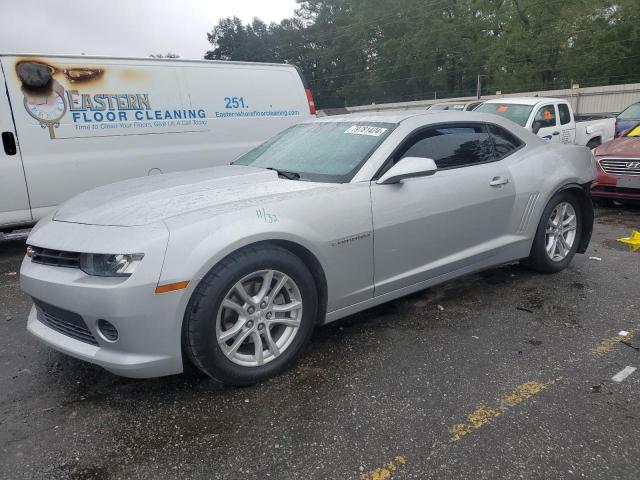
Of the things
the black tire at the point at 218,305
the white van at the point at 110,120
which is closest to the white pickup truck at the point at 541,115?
the white van at the point at 110,120

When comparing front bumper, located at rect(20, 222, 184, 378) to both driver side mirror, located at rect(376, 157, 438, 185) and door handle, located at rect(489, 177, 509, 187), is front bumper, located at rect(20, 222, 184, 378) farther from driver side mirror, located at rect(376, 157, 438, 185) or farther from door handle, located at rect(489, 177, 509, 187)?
door handle, located at rect(489, 177, 509, 187)

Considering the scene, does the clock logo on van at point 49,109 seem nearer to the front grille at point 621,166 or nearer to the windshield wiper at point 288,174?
the windshield wiper at point 288,174

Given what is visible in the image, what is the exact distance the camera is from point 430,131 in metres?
3.54

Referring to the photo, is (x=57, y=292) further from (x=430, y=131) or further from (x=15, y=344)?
(x=430, y=131)

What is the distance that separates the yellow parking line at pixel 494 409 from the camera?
90.4 inches

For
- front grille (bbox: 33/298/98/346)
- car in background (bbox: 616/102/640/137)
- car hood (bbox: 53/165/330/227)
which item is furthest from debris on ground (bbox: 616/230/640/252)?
front grille (bbox: 33/298/98/346)

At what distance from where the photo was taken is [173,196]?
113 inches

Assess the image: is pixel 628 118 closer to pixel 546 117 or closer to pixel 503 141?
pixel 546 117

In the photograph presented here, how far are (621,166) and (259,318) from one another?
633 centimetres

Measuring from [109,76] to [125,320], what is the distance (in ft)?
14.7

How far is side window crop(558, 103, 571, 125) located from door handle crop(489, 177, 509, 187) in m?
8.18

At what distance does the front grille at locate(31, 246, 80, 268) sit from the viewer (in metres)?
2.50

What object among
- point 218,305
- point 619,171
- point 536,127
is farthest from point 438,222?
point 536,127

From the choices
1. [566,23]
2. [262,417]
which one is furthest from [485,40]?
[262,417]
